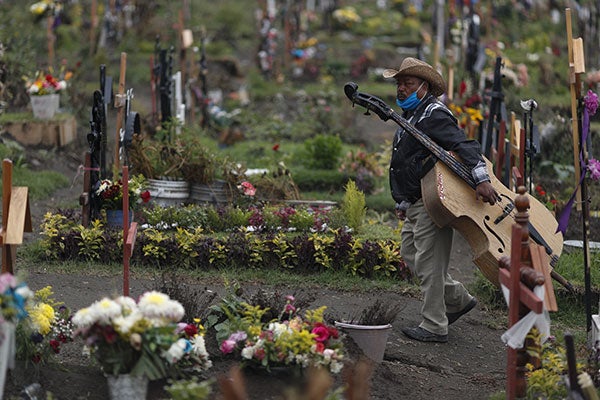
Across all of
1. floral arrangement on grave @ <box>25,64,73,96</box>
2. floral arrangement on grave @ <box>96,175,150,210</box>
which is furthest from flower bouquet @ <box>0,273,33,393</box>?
floral arrangement on grave @ <box>25,64,73,96</box>

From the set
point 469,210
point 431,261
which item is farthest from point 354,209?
point 469,210

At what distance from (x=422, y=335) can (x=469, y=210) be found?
3.53ft

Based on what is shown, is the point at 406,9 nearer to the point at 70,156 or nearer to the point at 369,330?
the point at 70,156

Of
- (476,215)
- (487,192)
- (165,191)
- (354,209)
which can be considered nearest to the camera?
(487,192)

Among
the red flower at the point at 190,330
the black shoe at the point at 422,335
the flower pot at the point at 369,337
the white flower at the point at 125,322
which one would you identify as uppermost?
the white flower at the point at 125,322

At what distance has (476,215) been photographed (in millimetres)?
7758

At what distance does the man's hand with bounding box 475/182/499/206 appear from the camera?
762cm

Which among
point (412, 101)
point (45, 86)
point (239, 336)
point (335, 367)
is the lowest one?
point (335, 367)

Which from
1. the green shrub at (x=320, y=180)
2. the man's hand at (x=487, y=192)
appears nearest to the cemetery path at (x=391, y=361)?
the man's hand at (x=487, y=192)

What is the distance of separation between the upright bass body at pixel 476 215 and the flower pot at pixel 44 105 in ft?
25.2

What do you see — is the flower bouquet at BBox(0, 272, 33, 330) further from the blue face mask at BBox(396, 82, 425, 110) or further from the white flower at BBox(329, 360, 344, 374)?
the blue face mask at BBox(396, 82, 425, 110)

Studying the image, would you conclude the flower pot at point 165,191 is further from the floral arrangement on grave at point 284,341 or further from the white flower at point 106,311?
the white flower at point 106,311

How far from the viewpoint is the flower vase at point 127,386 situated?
5.83 m

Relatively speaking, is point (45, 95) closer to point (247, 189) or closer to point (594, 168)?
point (247, 189)
